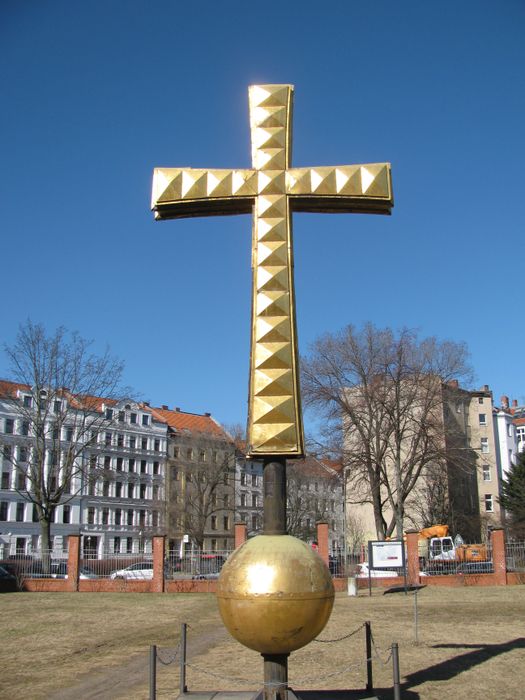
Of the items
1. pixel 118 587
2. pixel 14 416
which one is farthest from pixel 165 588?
pixel 14 416

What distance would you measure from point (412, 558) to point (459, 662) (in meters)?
19.4

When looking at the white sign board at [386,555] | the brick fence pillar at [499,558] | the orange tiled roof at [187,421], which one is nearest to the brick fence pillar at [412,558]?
the brick fence pillar at [499,558]

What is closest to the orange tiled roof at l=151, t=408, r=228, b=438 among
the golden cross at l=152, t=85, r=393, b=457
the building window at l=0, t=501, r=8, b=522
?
the building window at l=0, t=501, r=8, b=522

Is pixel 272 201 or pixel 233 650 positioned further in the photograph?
pixel 233 650

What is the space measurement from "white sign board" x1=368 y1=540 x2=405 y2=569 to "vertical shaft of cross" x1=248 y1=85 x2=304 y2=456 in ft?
64.4

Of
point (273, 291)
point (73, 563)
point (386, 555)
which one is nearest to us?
point (273, 291)

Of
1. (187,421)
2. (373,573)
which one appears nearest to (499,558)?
(373,573)

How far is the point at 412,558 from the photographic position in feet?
101

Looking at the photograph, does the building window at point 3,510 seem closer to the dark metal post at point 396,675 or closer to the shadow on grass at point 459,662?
the shadow on grass at point 459,662

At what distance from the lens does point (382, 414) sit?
3919 centimetres

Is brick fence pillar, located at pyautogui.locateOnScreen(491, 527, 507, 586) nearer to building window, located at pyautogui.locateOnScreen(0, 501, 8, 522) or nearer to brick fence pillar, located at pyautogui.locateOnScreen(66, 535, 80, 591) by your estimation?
brick fence pillar, located at pyautogui.locateOnScreen(66, 535, 80, 591)

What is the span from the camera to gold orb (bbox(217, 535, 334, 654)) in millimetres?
7176

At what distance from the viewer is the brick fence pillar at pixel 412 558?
3072 cm

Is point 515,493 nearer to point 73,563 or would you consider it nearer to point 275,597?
point 73,563
